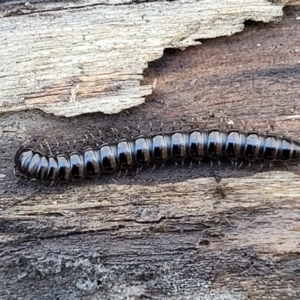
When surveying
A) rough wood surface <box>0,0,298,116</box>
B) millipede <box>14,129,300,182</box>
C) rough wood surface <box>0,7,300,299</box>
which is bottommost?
rough wood surface <box>0,7,300,299</box>

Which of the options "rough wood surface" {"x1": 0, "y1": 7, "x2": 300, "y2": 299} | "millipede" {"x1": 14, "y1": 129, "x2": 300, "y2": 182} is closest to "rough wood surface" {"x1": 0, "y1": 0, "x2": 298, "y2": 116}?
"rough wood surface" {"x1": 0, "y1": 7, "x2": 300, "y2": 299}

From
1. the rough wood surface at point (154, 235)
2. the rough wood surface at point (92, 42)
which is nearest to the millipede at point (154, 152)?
the rough wood surface at point (154, 235)

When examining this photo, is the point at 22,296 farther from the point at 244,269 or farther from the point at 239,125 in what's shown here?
the point at 239,125

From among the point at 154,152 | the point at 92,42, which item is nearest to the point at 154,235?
the point at 154,152

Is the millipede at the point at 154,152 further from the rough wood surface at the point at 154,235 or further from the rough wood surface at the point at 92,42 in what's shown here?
the rough wood surface at the point at 92,42

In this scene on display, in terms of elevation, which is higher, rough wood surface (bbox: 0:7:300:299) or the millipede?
the millipede

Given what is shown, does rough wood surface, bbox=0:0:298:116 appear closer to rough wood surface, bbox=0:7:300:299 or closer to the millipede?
rough wood surface, bbox=0:7:300:299

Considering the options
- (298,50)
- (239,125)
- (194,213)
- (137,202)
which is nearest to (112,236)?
(137,202)
